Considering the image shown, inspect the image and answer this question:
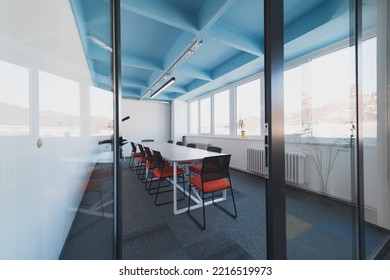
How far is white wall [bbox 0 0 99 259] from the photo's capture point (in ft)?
2.36

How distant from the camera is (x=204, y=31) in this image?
2490 millimetres

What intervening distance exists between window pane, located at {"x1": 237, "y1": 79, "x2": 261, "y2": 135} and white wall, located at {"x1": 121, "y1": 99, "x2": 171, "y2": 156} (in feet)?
13.2

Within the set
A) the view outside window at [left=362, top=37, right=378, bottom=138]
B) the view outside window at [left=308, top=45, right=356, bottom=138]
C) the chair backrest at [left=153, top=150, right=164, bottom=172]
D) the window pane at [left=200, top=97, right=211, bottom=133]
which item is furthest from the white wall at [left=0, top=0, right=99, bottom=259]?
the window pane at [left=200, top=97, right=211, bottom=133]

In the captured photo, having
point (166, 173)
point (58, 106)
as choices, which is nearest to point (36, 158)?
point (58, 106)

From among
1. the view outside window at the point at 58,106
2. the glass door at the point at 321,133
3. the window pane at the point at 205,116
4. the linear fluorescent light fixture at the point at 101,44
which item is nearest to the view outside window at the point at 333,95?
the glass door at the point at 321,133

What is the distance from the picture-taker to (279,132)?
0.80 m

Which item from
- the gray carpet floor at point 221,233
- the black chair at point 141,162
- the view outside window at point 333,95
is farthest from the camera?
the black chair at point 141,162

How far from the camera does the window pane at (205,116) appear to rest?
630cm

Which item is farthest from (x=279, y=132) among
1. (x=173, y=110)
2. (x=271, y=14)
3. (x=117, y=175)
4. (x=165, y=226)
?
(x=173, y=110)

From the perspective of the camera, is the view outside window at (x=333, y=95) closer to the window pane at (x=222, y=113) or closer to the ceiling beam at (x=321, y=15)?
the ceiling beam at (x=321, y=15)

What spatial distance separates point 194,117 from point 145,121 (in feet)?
7.64

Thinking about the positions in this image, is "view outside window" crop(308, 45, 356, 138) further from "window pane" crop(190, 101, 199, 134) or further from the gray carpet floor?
"window pane" crop(190, 101, 199, 134)
